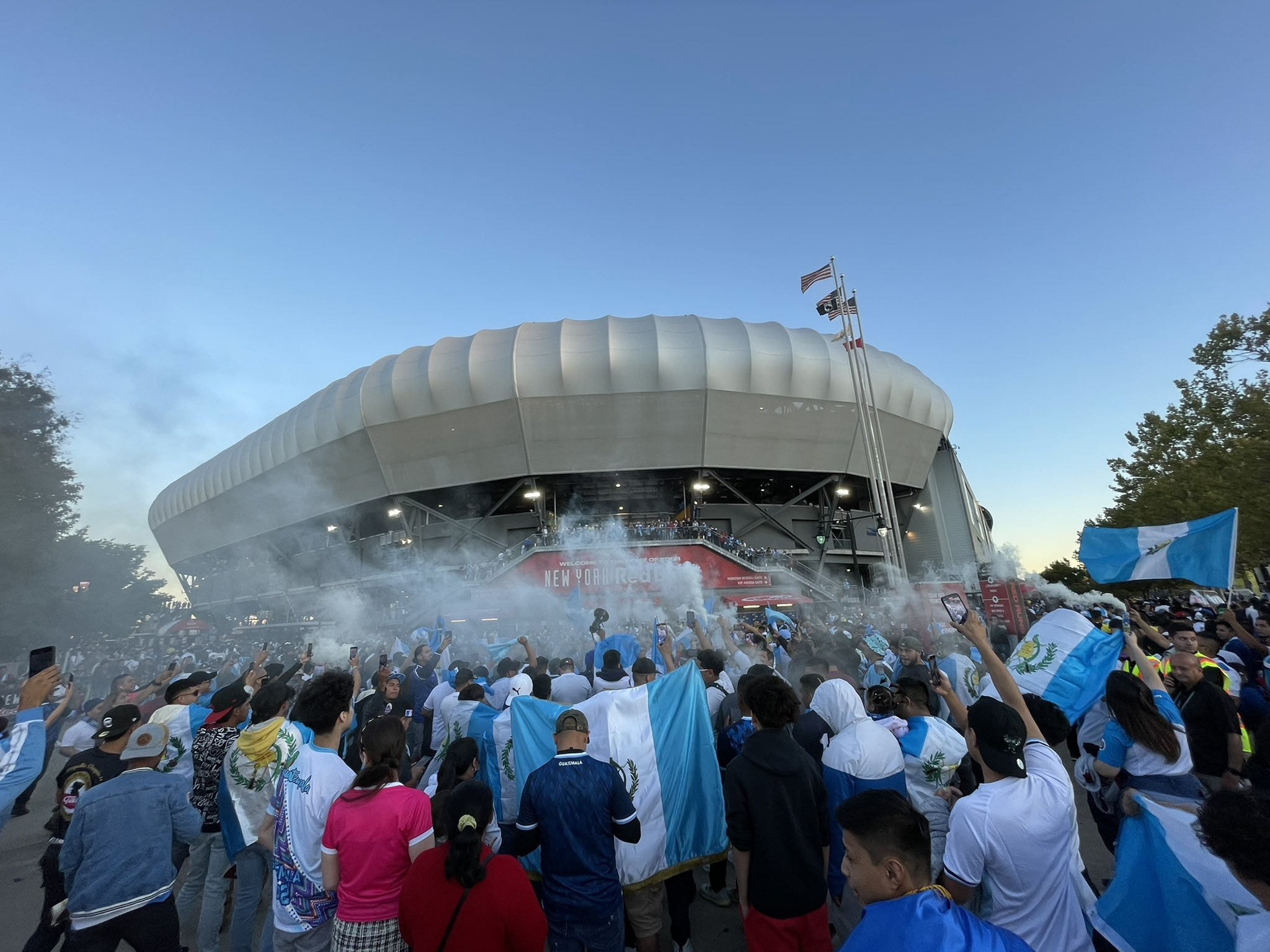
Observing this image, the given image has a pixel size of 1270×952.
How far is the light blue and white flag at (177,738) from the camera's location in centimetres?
443

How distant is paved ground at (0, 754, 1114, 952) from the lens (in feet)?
13.5

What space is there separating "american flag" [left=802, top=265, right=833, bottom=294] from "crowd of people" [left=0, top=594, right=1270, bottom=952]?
1906 centimetres

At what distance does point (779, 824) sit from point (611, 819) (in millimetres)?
898

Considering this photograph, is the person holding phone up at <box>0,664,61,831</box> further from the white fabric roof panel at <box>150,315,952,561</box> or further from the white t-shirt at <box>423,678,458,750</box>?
the white fabric roof panel at <box>150,315,952,561</box>

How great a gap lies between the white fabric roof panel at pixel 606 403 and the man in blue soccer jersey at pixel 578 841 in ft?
89.5

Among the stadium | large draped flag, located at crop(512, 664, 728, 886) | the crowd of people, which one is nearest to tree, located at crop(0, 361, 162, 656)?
the stadium

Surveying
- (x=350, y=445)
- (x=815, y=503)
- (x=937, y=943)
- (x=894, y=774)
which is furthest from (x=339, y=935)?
(x=815, y=503)

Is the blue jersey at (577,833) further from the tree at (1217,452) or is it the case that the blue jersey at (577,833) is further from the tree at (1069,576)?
the tree at (1069,576)

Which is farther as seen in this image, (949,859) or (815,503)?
(815,503)

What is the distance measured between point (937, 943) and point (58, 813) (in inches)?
193

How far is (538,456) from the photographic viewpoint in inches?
1206

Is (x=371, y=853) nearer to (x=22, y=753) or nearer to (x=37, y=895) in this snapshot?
(x=22, y=753)

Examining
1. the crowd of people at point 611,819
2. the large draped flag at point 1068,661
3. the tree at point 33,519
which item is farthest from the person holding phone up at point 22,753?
the tree at point 33,519

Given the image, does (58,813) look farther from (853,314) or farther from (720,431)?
(720,431)
